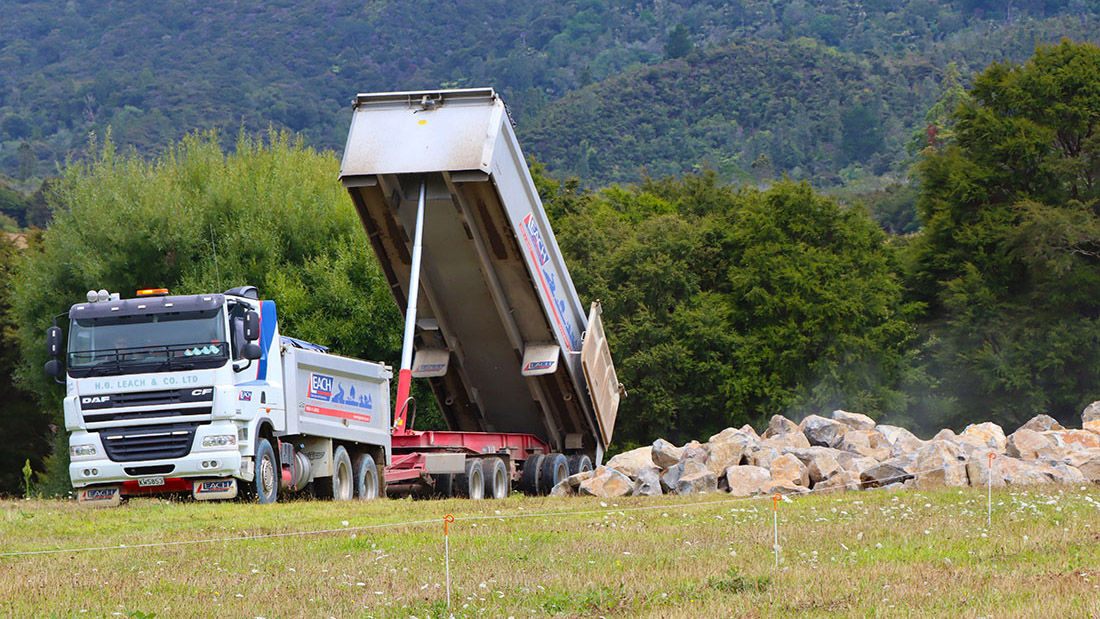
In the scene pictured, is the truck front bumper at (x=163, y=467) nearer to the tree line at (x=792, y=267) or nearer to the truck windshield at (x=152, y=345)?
the truck windshield at (x=152, y=345)

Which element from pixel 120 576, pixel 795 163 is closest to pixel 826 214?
pixel 120 576

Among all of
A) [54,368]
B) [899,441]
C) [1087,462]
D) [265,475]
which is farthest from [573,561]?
[899,441]

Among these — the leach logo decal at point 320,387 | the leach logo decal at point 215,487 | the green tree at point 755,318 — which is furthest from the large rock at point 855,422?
the green tree at point 755,318

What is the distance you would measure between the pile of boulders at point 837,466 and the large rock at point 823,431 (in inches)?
14.0

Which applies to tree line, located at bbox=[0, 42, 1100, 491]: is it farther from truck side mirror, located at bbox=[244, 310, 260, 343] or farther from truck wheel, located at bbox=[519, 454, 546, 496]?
truck side mirror, located at bbox=[244, 310, 260, 343]

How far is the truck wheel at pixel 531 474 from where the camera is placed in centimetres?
2294

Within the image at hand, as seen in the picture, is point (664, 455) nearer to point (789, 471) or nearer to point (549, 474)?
point (549, 474)

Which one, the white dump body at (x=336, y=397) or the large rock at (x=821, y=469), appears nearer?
the white dump body at (x=336, y=397)

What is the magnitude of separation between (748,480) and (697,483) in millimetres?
811

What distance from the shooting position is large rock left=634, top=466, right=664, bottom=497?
68.2ft

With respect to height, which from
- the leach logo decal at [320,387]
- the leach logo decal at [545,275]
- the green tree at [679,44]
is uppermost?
the green tree at [679,44]

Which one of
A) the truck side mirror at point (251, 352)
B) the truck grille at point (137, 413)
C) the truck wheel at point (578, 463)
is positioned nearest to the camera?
the truck grille at point (137, 413)

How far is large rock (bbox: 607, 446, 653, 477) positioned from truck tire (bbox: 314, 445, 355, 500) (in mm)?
4618

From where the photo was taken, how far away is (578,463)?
78.4ft
